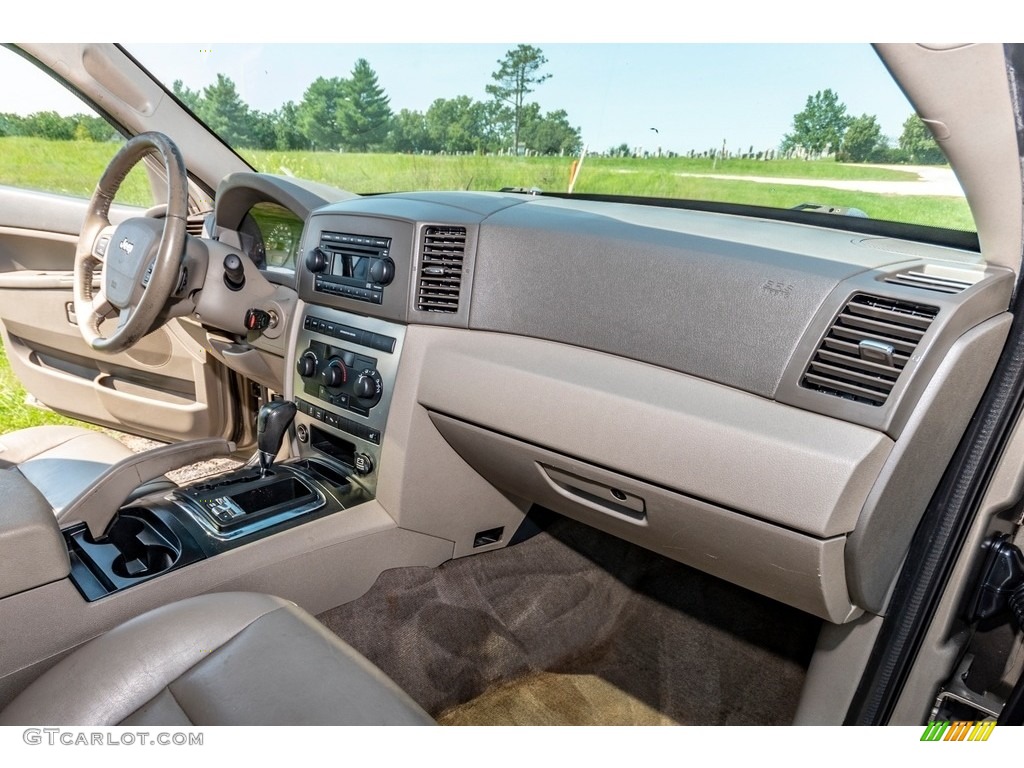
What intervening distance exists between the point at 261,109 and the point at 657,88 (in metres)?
1.34

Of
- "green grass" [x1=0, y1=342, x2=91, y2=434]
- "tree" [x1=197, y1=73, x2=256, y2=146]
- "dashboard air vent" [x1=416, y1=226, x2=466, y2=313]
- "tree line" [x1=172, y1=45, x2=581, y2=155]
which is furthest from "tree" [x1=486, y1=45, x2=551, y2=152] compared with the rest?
"green grass" [x1=0, y1=342, x2=91, y2=434]

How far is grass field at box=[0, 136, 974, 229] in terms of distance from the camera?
1447 mm

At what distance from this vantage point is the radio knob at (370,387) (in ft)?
6.00

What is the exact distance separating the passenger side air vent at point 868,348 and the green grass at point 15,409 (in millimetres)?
3099

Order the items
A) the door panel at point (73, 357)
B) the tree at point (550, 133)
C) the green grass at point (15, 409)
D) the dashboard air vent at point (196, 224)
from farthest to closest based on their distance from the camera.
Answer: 1. the green grass at point (15, 409)
2. the door panel at point (73, 357)
3. the dashboard air vent at point (196, 224)
4. the tree at point (550, 133)

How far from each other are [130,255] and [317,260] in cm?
49

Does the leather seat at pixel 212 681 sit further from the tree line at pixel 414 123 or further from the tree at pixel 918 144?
the tree line at pixel 414 123

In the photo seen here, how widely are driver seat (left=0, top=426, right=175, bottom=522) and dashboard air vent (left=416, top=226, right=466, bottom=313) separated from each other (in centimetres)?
80

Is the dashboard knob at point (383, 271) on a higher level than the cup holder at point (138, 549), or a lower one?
higher

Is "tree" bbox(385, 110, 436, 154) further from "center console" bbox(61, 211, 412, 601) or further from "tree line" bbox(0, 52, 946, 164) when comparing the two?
"center console" bbox(61, 211, 412, 601)

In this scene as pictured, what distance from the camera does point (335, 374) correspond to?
1904 millimetres

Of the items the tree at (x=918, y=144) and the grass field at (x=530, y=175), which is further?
the grass field at (x=530, y=175)

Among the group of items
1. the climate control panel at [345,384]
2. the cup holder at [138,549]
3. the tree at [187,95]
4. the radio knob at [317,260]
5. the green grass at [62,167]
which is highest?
the tree at [187,95]

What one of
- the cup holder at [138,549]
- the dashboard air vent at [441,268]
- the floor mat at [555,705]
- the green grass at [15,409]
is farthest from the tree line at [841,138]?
the green grass at [15,409]
